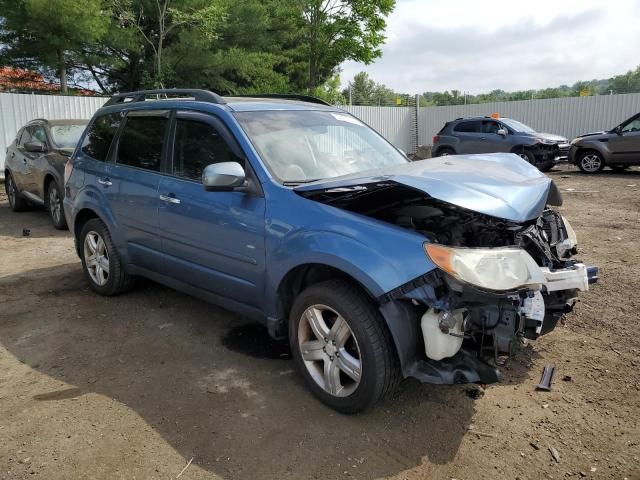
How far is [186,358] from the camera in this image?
385 centimetres

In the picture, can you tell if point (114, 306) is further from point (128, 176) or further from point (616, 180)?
point (616, 180)

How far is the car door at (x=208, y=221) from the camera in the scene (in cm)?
345

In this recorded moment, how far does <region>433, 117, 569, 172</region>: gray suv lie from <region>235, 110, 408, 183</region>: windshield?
1240 centimetres

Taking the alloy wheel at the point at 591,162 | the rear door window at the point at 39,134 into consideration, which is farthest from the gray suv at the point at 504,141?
the rear door window at the point at 39,134

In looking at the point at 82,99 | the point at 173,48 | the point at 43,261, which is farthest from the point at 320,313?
the point at 173,48

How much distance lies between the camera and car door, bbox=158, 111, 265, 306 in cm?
345

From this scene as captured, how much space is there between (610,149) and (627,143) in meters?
0.46

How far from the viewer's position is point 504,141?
15.8m

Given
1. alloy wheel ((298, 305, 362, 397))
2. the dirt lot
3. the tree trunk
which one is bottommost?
the dirt lot

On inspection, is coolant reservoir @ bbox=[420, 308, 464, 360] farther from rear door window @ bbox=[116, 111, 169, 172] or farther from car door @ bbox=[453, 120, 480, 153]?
car door @ bbox=[453, 120, 480, 153]

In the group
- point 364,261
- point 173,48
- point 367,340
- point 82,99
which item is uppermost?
point 173,48

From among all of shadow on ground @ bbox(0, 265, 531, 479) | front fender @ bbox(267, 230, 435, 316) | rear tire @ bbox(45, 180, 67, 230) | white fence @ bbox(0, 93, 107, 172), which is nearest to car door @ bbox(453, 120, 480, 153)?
white fence @ bbox(0, 93, 107, 172)

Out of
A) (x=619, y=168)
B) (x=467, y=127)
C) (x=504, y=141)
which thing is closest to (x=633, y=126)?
(x=619, y=168)

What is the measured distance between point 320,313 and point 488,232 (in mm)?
1134
